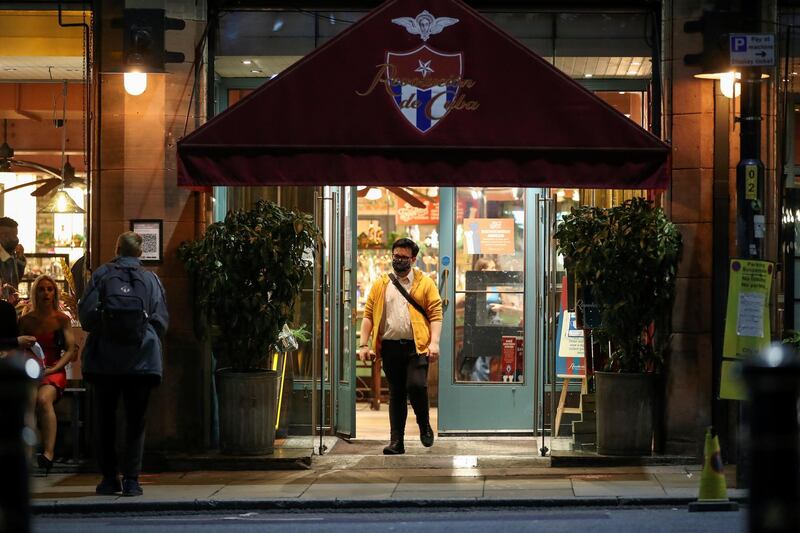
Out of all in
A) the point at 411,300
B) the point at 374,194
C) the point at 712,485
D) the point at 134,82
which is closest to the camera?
the point at 712,485

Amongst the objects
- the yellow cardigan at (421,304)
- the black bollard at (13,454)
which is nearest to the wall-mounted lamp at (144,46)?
the yellow cardigan at (421,304)

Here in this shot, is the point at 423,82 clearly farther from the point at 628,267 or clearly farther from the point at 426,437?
the point at 426,437

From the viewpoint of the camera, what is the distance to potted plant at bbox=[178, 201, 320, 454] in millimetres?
11828

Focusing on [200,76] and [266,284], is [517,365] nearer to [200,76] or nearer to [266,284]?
[266,284]

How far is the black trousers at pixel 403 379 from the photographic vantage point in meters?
12.3

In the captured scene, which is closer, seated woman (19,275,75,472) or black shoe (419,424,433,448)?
seated woman (19,275,75,472)

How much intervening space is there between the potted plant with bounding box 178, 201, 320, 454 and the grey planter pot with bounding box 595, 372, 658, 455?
2889mm

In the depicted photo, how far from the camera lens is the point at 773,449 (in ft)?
17.9

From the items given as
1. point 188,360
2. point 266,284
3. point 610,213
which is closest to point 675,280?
point 610,213

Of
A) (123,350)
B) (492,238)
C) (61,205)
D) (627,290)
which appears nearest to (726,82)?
(627,290)

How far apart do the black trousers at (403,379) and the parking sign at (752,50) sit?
3947 mm

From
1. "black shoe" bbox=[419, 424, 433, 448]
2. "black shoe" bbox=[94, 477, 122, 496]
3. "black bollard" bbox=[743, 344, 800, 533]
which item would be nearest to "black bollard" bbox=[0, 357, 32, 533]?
"black bollard" bbox=[743, 344, 800, 533]

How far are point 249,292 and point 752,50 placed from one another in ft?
15.4

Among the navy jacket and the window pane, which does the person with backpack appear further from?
the window pane
